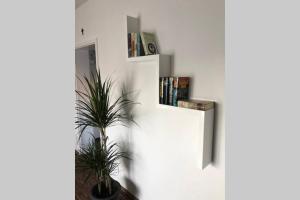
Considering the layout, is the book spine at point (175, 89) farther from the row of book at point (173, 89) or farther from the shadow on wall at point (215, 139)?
the shadow on wall at point (215, 139)

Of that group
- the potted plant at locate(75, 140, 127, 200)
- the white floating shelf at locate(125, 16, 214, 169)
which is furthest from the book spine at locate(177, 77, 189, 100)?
the potted plant at locate(75, 140, 127, 200)

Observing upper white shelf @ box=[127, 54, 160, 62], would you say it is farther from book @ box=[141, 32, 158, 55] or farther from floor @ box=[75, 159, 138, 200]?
floor @ box=[75, 159, 138, 200]

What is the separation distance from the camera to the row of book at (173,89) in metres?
1.45

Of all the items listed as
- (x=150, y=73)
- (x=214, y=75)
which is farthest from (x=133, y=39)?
(x=214, y=75)

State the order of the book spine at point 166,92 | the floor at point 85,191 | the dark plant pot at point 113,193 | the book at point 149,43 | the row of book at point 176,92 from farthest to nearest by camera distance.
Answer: the floor at point 85,191, the dark plant pot at point 113,193, the book at point 149,43, the book spine at point 166,92, the row of book at point 176,92

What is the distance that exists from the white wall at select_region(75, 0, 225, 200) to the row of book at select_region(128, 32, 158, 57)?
0.07 meters

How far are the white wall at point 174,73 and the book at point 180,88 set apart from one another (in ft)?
0.19

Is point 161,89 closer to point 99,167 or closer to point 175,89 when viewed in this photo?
point 175,89

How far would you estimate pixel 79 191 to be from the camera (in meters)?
2.32

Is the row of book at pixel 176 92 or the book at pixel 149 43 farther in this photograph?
the book at pixel 149 43

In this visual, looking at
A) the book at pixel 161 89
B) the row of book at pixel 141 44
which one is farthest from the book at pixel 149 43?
the book at pixel 161 89

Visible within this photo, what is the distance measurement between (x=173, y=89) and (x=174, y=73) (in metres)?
0.18

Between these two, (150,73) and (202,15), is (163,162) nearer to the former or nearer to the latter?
(150,73)
